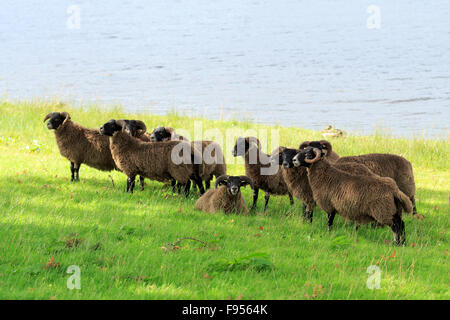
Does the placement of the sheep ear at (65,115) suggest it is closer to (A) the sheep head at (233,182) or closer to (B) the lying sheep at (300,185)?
(A) the sheep head at (233,182)

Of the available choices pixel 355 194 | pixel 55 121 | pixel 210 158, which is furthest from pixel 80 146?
pixel 355 194

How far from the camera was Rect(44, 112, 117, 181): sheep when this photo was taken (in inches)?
531

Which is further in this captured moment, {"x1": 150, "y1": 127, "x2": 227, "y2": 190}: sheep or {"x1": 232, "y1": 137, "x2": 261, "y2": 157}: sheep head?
{"x1": 150, "y1": 127, "x2": 227, "y2": 190}: sheep

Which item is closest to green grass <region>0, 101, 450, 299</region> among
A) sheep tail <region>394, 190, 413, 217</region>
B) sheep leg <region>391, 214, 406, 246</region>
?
sheep leg <region>391, 214, 406, 246</region>

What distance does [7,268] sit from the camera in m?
7.12

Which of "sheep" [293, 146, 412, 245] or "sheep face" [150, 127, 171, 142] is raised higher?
"sheep face" [150, 127, 171, 142]

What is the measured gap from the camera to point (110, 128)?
12.7 metres

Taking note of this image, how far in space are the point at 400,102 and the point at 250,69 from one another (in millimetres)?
17527

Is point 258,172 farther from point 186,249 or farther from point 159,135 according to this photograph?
point 186,249

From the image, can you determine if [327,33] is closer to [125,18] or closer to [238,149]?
[125,18]

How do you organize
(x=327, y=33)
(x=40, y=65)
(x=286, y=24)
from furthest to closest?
(x=286, y=24) < (x=327, y=33) < (x=40, y=65)

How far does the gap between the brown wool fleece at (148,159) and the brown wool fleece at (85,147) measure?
729 mm

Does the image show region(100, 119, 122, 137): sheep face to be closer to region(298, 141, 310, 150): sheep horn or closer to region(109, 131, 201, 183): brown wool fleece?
region(109, 131, 201, 183): brown wool fleece

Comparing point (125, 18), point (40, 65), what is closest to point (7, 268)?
point (40, 65)
